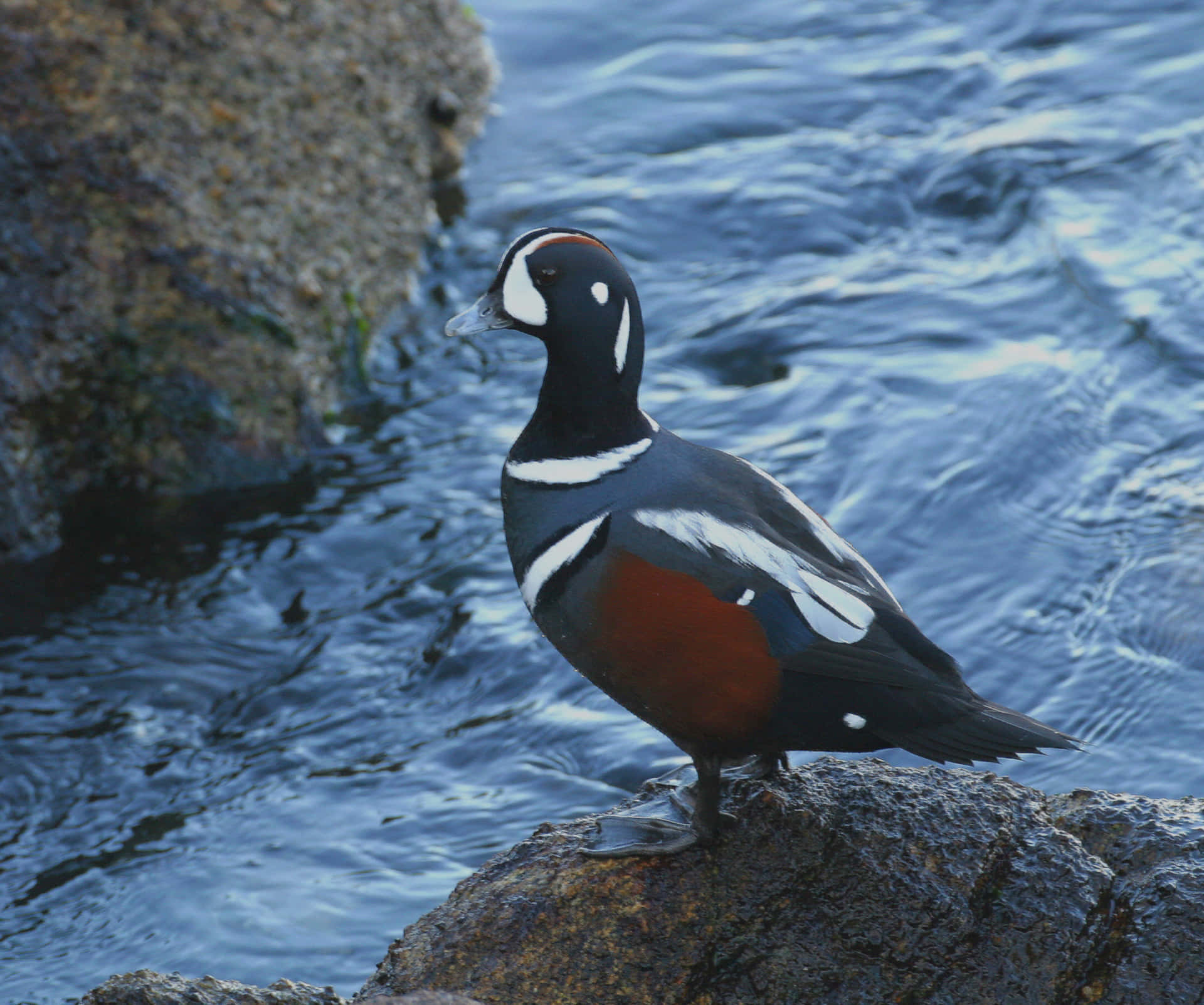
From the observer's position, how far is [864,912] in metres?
3.48

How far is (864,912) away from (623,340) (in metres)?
1.58

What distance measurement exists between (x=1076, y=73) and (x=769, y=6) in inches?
106

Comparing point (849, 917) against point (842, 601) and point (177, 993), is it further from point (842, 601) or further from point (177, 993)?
point (177, 993)

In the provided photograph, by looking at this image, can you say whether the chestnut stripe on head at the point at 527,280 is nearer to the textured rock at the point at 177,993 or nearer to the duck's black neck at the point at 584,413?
the duck's black neck at the point at 584,413

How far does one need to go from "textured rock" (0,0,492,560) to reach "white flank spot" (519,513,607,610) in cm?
364

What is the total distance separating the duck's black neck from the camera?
3896 millimetres

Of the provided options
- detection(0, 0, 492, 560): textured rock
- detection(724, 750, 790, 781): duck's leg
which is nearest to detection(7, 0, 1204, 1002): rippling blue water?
detection(0, 0, 492, 560): textured rock

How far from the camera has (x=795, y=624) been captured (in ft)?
11.7

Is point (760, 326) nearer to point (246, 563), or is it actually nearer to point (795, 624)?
point (246, 563)

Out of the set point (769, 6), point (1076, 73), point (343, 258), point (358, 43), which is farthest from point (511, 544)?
point (769, 6)

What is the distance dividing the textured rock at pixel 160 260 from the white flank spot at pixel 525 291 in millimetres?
3493

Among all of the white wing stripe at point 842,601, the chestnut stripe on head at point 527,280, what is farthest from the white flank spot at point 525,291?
the white wing stripe at point 842,601

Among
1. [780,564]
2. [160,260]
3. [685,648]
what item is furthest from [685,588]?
[160,260]

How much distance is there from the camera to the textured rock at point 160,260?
6.76 m
